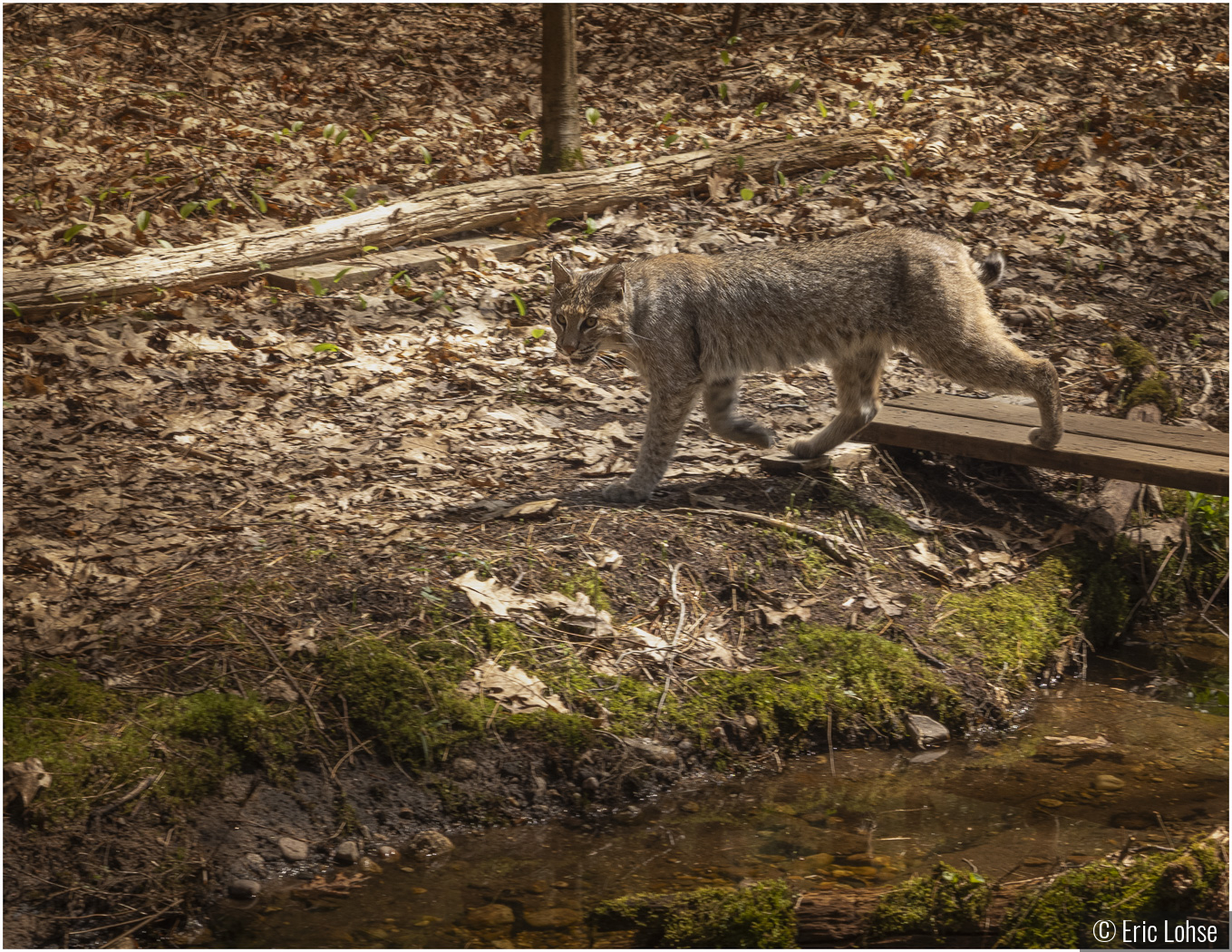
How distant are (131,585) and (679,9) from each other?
11002 mm

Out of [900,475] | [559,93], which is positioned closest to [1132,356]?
[900,475]

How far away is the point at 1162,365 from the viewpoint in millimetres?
7520

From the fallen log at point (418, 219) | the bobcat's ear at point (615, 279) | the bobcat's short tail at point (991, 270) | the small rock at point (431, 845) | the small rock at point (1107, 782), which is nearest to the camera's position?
the small rock at point (431, 845)

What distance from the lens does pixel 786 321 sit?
5.82m

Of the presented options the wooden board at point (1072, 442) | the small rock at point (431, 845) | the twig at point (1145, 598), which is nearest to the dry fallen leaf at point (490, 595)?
the small rock at point (431, 845)

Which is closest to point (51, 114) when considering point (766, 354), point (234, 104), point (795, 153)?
point (234, 104)

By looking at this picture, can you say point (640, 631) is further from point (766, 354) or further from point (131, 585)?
point (131, 585)

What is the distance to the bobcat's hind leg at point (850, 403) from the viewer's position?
605 cm

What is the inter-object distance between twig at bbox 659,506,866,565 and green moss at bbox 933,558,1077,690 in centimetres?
58

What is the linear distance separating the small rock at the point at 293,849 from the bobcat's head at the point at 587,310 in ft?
9.28

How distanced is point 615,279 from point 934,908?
342cm

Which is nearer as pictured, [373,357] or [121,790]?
[121,790]

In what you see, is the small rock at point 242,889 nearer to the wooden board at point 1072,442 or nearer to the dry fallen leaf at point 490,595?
the dry fallen leaf at point 490,595

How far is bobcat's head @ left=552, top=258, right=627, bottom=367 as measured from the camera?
5.64 m
